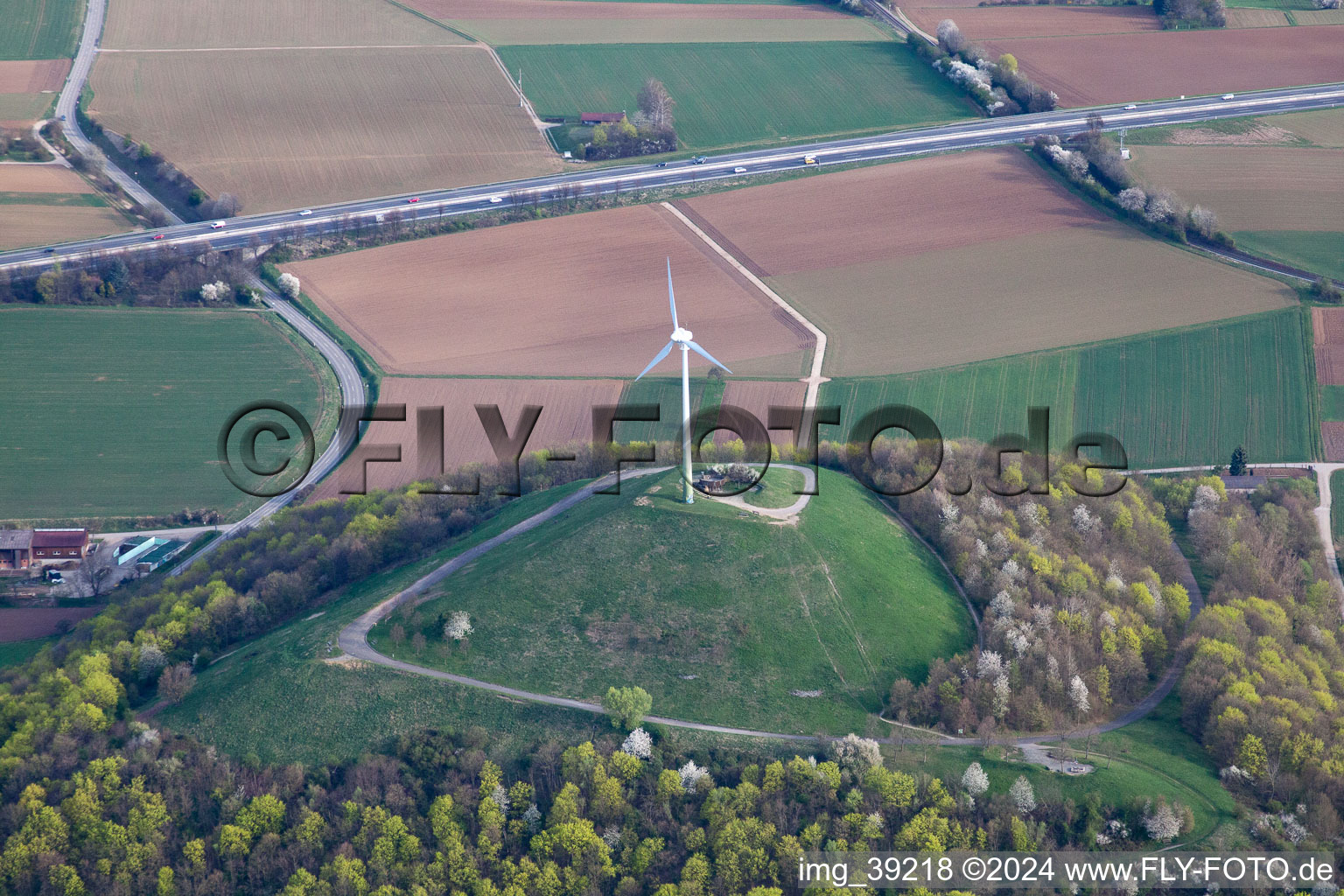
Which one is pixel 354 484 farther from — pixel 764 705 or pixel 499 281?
pixel 764 705

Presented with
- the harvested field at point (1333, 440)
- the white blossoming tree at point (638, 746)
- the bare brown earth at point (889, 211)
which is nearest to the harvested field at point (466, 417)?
the bare brown earth at point (889, 211)

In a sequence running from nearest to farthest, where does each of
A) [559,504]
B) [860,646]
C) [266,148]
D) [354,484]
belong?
[860,646] < [559,504] < [354,484] < [266,148]

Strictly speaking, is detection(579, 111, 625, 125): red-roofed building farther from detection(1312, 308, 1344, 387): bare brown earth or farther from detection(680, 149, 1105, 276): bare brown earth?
detection(1312, 308, 1344, 387): bare brown earth

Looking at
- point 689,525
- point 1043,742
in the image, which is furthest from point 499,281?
point 1043,742

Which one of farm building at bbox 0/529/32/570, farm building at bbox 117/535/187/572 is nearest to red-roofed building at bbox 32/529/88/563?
farm building at bbox 0/529/32/570

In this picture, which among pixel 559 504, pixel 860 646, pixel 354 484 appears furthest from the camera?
pixel 354 484
